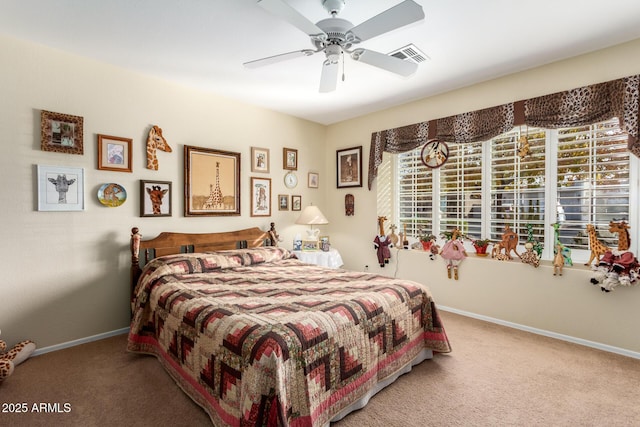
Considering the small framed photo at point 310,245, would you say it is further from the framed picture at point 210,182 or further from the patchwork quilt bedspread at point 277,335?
the patchwork quilt bedspread at point 277,335

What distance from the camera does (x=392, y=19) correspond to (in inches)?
68.3

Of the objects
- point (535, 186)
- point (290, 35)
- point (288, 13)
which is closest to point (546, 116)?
point (535, 186)

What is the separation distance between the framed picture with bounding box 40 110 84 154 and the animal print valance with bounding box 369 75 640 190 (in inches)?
133

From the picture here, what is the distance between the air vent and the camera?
2.62m

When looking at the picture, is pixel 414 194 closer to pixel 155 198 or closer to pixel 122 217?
pixel 155 198

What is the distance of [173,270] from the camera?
108 inches

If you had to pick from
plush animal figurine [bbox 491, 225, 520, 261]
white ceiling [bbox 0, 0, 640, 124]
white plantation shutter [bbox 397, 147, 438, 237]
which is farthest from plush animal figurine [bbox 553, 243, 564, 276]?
white ceiling [bbox 0, 0, 640, 124]

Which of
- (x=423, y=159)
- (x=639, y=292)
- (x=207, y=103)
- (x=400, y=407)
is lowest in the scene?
(x=400, y=407)

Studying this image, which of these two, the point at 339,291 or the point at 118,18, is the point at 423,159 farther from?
the point at 118,18

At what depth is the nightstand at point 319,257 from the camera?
159 inches

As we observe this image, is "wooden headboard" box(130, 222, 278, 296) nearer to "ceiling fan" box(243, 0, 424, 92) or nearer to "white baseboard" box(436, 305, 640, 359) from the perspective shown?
"ceiling fan" box(243, 0, 424, 92)

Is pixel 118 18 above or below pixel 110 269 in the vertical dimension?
above

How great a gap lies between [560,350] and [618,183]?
1495 millimetres

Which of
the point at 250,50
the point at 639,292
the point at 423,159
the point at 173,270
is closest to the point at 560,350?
the point at 639,292
